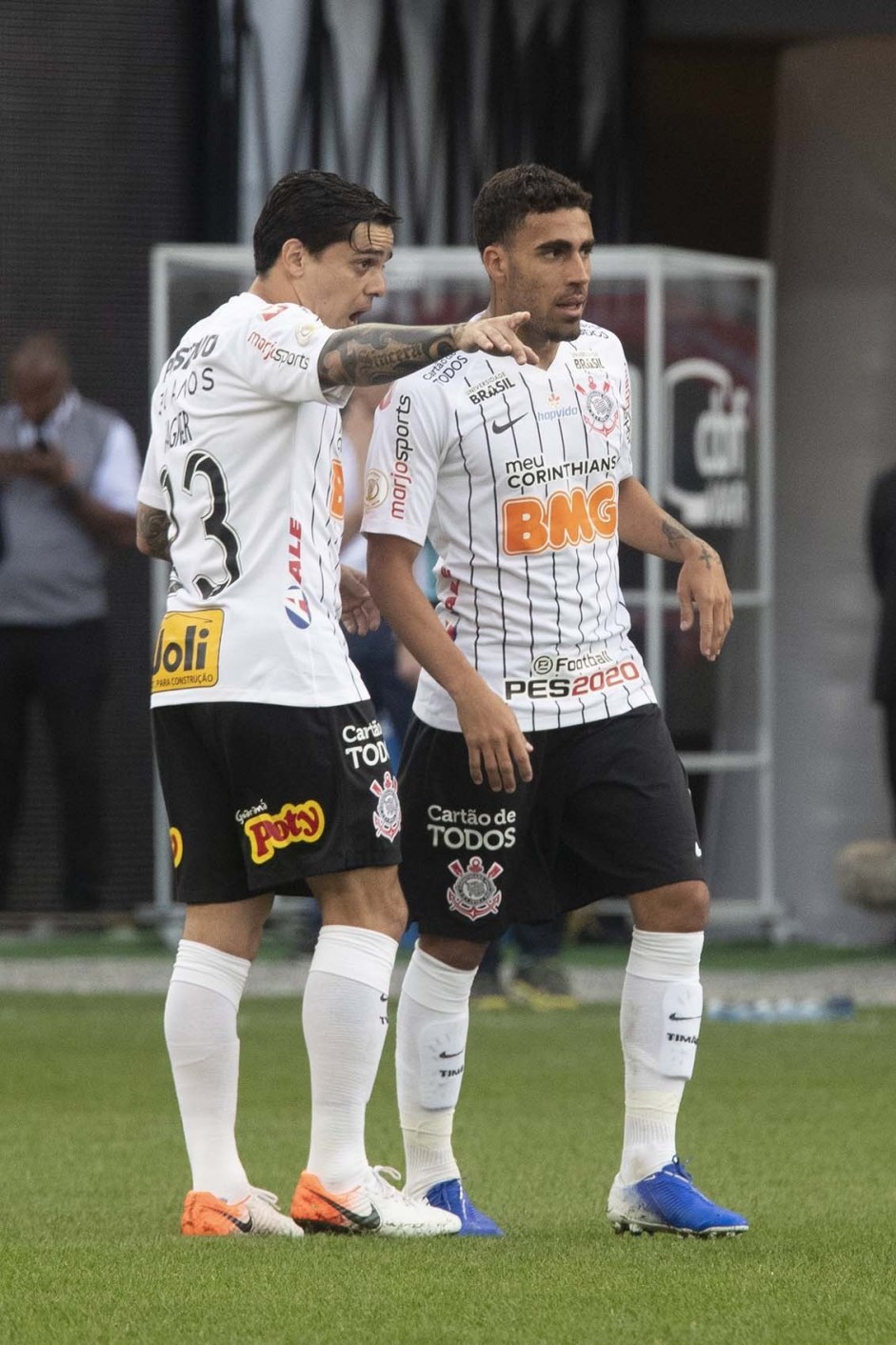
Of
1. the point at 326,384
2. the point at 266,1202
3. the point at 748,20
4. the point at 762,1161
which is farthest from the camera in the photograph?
the point at 748,20

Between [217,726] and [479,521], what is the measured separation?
2.18 ft

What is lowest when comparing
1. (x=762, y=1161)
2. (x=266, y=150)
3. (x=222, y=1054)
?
(x=762, y=1161)

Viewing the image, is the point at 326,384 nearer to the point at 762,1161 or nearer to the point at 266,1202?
the point at 266,1202

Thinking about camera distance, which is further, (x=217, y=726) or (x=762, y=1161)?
(x=762, y=1161)

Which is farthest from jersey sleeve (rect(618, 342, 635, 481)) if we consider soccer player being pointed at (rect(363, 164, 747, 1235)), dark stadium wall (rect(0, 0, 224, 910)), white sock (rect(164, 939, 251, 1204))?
dark stadium wall (rect(0, 0, 224, 910))

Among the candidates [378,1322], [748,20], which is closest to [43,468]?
[748,20]

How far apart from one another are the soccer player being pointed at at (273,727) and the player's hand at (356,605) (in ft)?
1.22

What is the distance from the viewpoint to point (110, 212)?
11.6 metres

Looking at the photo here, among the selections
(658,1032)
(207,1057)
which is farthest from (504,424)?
(207,1057)

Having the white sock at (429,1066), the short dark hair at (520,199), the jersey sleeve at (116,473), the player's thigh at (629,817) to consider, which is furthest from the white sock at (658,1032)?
the jersey sleeve at (116,473)

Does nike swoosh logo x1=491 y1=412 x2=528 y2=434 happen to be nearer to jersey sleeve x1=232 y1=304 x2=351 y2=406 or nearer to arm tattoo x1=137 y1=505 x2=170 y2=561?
jersey sleeve x1=232 y1=304 x2=351 y2=406

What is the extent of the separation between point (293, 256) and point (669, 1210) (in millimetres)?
1824

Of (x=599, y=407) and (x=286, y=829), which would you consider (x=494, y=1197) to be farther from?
(x=599, y=407)

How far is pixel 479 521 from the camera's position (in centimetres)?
486
